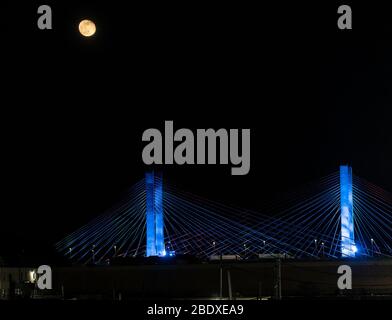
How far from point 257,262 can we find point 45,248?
508 inches

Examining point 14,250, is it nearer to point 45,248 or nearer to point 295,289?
point 45,248

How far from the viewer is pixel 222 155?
15914 mm

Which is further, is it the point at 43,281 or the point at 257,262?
the point at 257,262

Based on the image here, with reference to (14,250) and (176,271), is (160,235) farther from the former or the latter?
(14,250)
